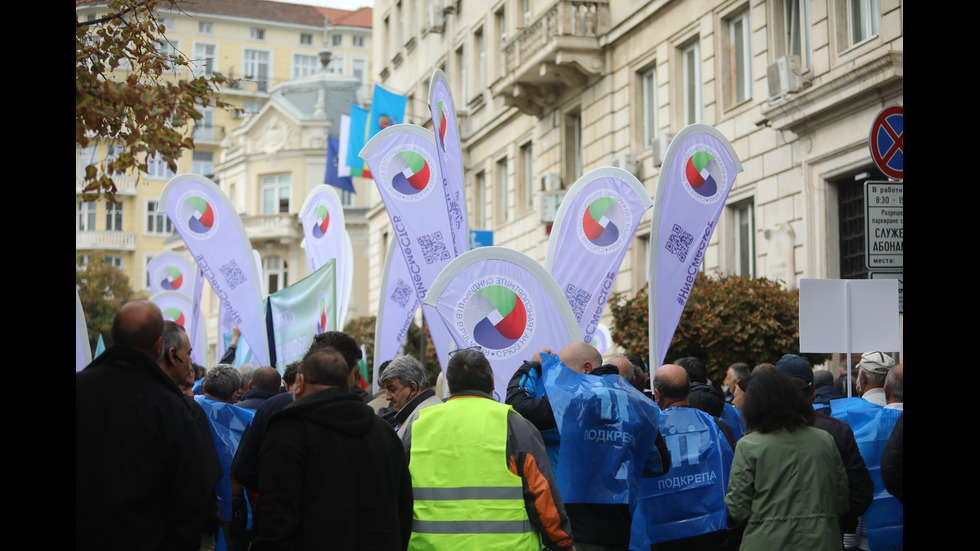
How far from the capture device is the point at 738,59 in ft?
68.2

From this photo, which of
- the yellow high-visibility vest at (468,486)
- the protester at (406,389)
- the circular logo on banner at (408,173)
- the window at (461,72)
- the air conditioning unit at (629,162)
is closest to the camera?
the yellow high-visibility vest at (468,486)

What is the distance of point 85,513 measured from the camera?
188 inches

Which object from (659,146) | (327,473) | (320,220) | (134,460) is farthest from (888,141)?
(659,146)

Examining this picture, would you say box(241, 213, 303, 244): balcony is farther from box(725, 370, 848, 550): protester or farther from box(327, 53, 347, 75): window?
box(725, 370, 848, 550): protester

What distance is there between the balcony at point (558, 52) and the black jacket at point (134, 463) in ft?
69.1

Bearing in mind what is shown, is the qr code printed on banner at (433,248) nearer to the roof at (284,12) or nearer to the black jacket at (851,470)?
the black jacket at (851,470)

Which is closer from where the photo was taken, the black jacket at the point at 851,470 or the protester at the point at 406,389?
the black jacket at the point at 851,470

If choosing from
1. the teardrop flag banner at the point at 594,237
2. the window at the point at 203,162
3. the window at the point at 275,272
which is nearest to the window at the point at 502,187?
the teardrop flag banner at the point at 594,237

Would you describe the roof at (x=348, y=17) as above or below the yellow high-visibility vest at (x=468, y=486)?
above

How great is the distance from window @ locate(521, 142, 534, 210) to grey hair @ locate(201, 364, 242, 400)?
21850 millimetres

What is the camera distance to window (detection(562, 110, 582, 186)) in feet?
89.4

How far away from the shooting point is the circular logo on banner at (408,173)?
13289 mm

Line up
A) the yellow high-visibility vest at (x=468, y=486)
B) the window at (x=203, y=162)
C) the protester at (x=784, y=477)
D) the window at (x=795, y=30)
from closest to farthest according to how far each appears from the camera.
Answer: the yellow high-visibility vest at (x=468, y=486), the protester at (x=784, y=477), the window at (x=795, y=30), the window at (x=203, y=162)

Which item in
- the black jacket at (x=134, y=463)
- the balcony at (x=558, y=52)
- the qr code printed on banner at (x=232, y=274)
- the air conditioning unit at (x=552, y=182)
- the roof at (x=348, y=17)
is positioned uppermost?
the roof at (x=348, y=17)
